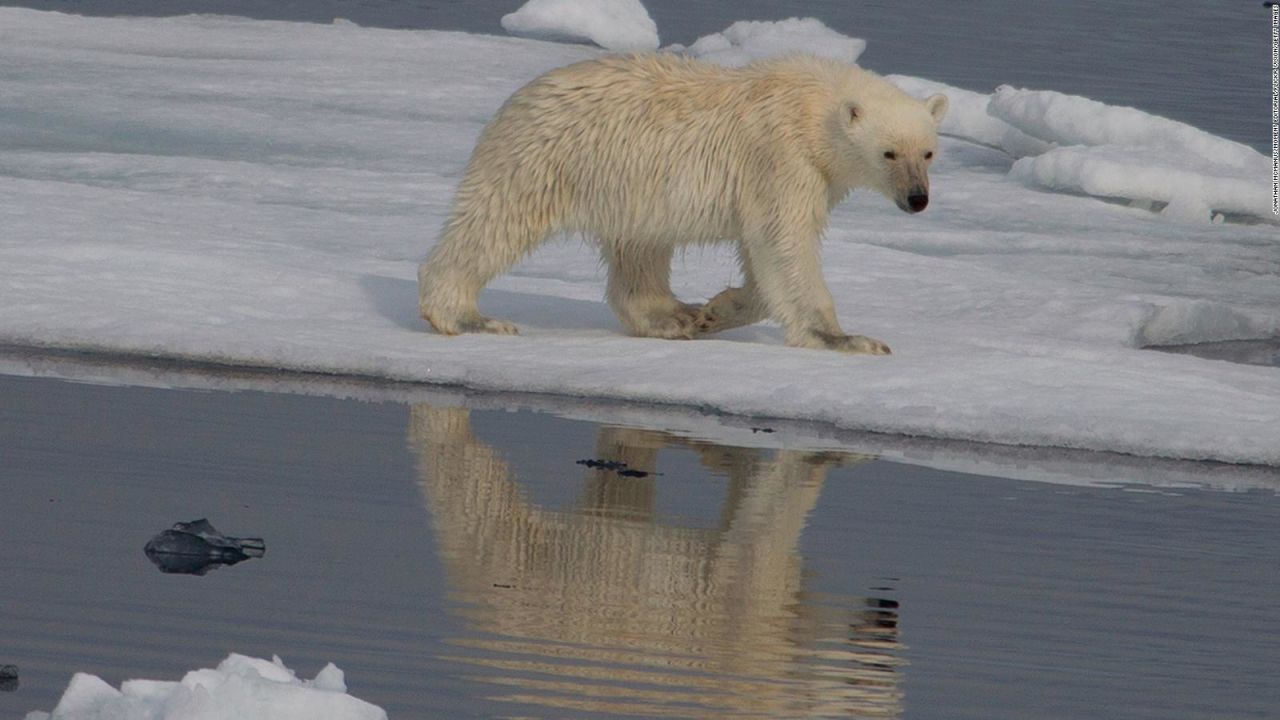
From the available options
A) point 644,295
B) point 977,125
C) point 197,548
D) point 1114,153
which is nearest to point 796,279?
point 644,295

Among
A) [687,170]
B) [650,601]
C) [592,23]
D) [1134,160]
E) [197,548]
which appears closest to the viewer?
[650,601]

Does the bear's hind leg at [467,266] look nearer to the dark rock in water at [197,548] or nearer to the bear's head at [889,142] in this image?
the bear's head at [889,142]

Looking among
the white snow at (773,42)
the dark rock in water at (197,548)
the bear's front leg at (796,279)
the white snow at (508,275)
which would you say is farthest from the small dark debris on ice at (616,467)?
the white snow at (773,42)

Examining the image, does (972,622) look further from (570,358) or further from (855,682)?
(570,358)

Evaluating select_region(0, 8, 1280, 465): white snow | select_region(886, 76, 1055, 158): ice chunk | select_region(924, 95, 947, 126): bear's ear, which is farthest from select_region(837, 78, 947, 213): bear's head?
select_region(886, 76, 1055, 158): ice chunk

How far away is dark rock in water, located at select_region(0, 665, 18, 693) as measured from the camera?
394cm

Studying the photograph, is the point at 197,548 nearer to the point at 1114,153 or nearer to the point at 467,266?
the point at 467,266

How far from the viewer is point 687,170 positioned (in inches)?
321

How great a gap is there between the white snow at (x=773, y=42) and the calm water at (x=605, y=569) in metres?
15.0

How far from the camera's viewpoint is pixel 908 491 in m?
6.36

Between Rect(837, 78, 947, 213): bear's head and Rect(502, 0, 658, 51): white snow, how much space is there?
1482 centimetres

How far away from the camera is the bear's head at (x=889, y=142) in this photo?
7832 mm

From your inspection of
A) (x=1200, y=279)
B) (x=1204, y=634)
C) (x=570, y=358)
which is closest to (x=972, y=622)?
(x=1204, y=634)

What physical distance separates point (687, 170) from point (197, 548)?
11.6ft
